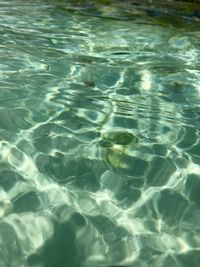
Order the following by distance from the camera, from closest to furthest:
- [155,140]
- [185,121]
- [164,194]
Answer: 1. [164,194]
2. [155,140]
3. [185,121]

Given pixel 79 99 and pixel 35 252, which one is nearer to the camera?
pixel 35 252

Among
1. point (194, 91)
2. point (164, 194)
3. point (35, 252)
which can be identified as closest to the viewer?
point (35, 252)

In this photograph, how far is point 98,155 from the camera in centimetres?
509

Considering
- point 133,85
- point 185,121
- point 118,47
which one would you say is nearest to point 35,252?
point 185,121

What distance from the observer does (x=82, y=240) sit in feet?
12.5

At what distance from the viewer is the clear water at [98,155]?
378 centimetres

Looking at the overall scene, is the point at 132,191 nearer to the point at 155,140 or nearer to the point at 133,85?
the point at 155,140

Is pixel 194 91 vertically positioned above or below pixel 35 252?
below

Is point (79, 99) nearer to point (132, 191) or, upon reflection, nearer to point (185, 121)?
point (185, 121)

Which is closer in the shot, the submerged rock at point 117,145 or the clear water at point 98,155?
the clear water at point 98,155

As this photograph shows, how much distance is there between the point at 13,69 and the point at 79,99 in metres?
1.70

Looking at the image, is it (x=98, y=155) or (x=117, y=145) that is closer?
(x=98, y=155)

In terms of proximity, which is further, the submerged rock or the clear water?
the submerged rock

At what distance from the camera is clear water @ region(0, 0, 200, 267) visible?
3.78 meters
